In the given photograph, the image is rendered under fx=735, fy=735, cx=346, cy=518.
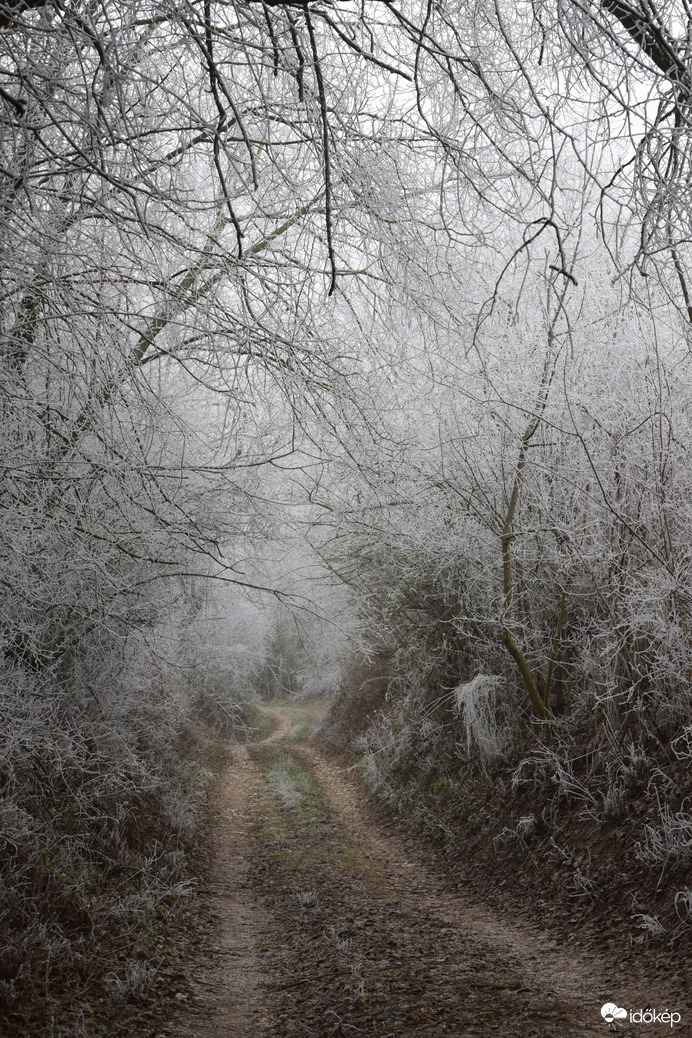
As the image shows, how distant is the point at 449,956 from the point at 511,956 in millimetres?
500

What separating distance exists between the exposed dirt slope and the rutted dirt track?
0.01 meters

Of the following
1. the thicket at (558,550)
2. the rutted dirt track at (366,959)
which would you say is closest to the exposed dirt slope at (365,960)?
the rutted dirt track at (366,959)

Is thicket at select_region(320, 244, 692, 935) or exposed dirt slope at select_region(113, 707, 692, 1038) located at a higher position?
thicket at select_region(320, 244, 692, 935)

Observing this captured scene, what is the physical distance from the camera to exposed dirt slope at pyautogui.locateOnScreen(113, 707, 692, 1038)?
482 cm

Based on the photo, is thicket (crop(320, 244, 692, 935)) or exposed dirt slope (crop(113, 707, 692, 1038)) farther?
thicket (crop(320, 244, 692, 935))

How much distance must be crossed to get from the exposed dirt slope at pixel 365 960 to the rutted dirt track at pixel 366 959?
0.6 inches

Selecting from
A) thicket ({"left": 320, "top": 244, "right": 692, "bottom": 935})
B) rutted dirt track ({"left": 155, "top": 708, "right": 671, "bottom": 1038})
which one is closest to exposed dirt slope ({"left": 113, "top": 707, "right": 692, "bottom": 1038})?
rutted dirt track ({"left": 155, "top": 708, "right": 671, "bottom": 1038})

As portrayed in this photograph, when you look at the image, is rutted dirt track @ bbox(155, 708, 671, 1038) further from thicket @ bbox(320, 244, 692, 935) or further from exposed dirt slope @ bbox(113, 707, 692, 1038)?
thicket @ bbox(320, 244, 692, 935)

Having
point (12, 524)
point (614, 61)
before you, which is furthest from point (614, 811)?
point (614, 61)

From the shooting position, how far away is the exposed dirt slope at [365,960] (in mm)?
4824

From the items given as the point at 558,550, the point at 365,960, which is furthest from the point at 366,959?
the point at 558,550

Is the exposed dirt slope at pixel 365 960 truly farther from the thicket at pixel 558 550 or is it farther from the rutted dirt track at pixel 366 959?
the thicket at pixel 558 550

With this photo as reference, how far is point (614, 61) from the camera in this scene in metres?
2.86

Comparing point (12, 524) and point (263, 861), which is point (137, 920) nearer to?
point (263, 861)
